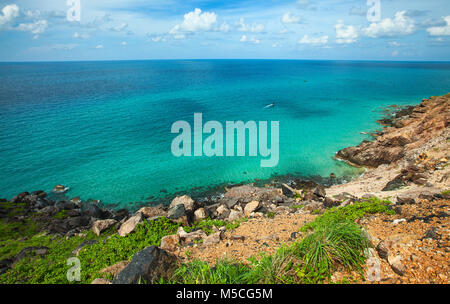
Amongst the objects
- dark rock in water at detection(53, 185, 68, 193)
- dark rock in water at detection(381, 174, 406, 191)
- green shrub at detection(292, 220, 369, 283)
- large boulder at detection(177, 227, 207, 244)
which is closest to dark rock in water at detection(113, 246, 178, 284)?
large boulder at detection(177, 227, 207, 244)

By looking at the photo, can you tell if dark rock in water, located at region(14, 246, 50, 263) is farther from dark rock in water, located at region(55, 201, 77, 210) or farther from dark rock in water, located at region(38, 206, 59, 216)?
dark rock in water, located at region(55, 201, 77, 210)

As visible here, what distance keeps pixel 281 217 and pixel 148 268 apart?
8.69 m

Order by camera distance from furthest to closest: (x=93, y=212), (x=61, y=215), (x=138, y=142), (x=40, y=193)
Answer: (x=138, y=142) → (x=40, y=193) → (x=61, y=215) → (x=93, y=212)

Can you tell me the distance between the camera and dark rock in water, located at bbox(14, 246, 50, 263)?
38.5 feet

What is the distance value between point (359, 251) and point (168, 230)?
8796 millimetres

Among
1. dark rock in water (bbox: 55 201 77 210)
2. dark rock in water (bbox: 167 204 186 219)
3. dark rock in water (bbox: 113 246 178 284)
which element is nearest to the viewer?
dark rock in water (bbox: 113 246 178 284)

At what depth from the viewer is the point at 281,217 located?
42.7 ft

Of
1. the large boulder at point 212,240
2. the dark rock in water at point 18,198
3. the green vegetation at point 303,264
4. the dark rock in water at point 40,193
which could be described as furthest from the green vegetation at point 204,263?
the dark rock in water at point 40,193

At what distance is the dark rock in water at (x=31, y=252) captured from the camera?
1173 cm

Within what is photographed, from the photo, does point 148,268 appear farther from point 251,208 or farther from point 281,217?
point 251,208

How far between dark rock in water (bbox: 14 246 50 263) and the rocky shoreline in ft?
0.24

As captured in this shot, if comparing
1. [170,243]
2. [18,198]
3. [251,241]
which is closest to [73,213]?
[18,198]

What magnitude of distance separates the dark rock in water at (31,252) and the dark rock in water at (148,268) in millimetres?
9307

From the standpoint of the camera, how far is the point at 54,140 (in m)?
34.1
